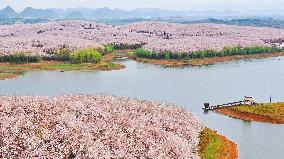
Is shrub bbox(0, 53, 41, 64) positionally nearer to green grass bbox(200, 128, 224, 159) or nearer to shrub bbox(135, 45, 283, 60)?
shrub bbox(135, 45, 283, 60)

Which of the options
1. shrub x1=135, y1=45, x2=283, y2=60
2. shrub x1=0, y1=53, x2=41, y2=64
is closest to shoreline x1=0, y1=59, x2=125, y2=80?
shrub x1=0, y1=53, x2=41, y2=64

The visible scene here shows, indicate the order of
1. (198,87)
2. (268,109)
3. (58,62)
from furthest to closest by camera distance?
1. (58,62)
2. (198,87)
3. (268,109)

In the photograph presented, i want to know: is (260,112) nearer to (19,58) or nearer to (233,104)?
(233,104)

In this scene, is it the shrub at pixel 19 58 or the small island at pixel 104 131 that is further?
the shrub at pixel 19 58

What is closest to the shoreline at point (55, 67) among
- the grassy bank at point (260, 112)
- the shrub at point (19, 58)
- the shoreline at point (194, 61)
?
the shrub at point (19, 58)

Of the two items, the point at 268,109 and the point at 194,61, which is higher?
the point at 268,109

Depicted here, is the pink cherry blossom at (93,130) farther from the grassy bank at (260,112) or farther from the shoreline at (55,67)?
the shoreline at (55,67)

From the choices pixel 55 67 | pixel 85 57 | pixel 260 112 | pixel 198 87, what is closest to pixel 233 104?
pixel 260 112
